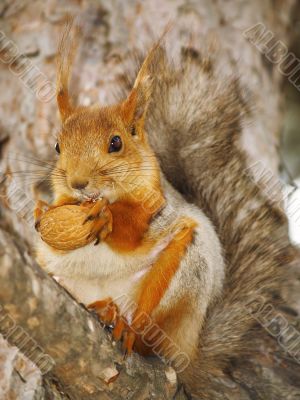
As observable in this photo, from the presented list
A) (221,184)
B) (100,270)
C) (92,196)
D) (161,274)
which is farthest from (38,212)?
(221,184)

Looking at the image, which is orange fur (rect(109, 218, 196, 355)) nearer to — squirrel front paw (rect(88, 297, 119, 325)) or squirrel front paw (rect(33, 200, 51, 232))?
squirrel front paw (rect(88, 297, 119, 325))

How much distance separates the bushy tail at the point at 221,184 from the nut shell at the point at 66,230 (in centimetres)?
66

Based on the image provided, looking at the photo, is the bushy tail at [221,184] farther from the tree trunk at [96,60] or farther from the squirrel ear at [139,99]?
the squirrel ear at [139,99]

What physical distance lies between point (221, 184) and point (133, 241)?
1.98 feet

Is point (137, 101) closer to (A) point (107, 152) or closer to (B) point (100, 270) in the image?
(A) point (107, 152)

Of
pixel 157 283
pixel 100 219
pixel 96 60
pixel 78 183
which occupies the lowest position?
pixel 157 283

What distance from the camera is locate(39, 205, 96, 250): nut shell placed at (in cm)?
164

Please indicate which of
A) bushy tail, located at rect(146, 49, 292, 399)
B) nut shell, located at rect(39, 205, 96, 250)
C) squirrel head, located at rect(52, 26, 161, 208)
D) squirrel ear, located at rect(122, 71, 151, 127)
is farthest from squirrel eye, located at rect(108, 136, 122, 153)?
bushy tail, located at rect(146, 49, 292, 399)

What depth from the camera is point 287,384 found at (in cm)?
193

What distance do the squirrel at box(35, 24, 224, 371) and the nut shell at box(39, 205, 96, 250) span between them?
4 centimetres

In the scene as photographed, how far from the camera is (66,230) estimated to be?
1.64m

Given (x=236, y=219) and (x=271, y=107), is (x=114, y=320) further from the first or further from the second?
(x=271, y=107)

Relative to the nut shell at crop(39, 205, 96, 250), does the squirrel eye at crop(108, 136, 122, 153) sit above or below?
above

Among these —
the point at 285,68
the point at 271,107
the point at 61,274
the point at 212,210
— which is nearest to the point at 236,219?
the point at 212,210
